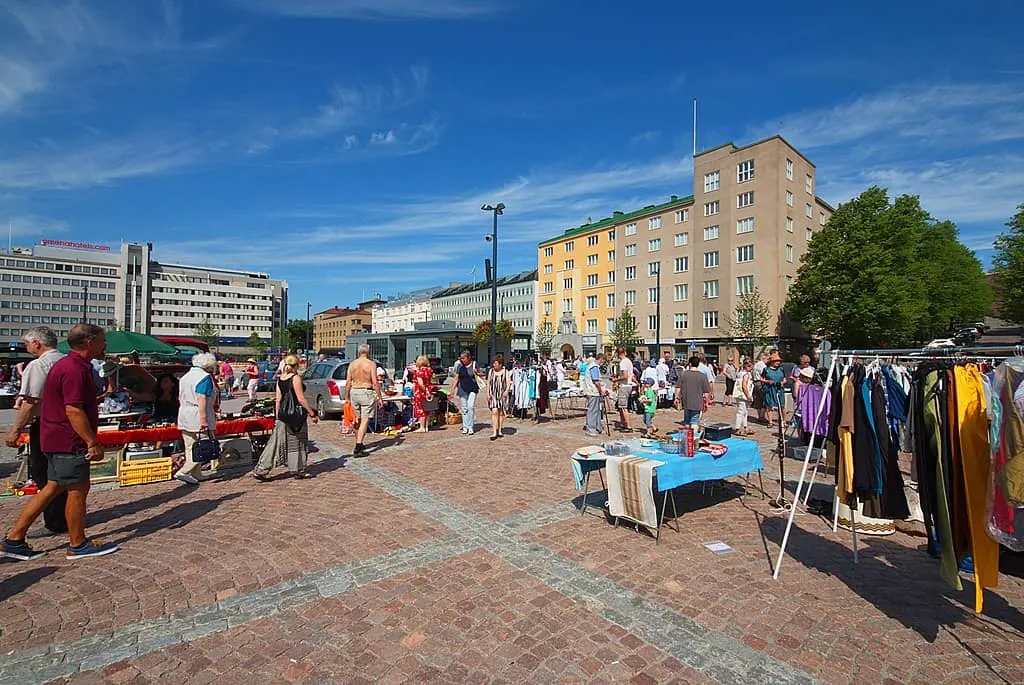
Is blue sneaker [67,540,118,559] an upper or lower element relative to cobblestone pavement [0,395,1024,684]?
upper

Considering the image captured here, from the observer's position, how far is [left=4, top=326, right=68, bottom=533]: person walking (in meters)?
5.08

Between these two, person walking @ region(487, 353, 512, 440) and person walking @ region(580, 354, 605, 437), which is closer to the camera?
person walking @ region(487, 353, 512, 440)

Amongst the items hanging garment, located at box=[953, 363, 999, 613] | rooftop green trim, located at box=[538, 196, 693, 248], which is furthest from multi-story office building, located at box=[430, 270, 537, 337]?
hanging garment, located at box=[953, 363, 999, 613]

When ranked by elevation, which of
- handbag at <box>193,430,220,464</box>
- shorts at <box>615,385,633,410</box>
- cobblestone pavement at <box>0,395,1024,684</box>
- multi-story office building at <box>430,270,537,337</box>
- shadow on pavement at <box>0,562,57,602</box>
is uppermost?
multi-story office building at <box>430,270,537,337</box>

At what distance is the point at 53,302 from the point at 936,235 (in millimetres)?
138201

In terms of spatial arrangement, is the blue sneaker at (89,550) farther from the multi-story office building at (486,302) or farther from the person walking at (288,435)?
the multi-story office building at (486,302)

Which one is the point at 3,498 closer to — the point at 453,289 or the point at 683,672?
the point at 683,672

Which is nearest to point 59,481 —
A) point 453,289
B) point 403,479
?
point 403,479

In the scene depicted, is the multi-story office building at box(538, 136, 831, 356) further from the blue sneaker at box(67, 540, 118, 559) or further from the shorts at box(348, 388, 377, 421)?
the blue sneaker at box(67, 540, 118, 559)

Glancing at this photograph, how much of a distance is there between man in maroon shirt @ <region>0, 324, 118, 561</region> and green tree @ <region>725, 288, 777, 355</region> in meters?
43.3

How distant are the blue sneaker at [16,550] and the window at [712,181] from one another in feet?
172

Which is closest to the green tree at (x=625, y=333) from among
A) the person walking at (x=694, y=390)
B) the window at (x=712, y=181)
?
the window at (x=712, y=181)

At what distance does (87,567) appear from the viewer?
4.48 meters

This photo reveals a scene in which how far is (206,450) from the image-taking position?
25.3 feet
